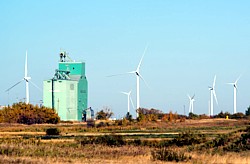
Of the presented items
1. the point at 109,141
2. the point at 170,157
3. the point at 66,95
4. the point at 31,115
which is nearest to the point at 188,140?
the point at 109,141

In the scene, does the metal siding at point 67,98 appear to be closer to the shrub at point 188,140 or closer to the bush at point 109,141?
the bush at point 109,141

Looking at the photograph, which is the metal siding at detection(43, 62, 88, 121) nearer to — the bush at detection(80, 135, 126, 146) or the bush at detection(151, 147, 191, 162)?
the bush at detection(80, 135, 126, 146)

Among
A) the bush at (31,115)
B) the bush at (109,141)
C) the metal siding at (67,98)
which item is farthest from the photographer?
the metal siding at (67,98)

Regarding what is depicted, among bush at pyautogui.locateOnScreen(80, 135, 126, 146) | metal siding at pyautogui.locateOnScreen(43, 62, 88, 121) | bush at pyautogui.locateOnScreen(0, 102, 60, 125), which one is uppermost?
metal siding at pyautogui.locateOnScreen(43, 62, 88, 121)

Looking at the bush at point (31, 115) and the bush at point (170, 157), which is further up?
the bush at point (31, 115)

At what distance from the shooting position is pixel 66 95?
6673 inches

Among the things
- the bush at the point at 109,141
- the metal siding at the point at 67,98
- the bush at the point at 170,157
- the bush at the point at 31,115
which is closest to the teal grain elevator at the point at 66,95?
the metal siding at the point at 67,98

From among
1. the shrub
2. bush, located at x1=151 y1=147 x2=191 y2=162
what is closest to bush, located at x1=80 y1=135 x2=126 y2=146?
the shrub

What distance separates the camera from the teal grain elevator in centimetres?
16975

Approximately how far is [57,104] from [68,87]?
5515 mm

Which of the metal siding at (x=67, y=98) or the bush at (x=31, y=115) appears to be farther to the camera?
the metal siding at (x=67, y=98)

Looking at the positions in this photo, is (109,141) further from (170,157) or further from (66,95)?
(66,95)

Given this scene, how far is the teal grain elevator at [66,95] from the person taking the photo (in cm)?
16975

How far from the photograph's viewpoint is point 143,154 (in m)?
41.7
